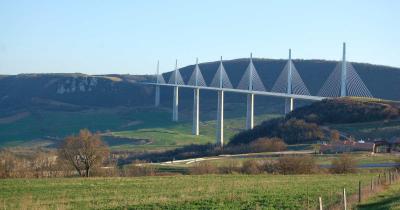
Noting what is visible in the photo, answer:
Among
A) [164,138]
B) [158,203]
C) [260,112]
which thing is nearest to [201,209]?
[158,203]

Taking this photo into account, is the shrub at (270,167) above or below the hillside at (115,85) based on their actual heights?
below

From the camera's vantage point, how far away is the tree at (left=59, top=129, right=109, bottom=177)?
133ft

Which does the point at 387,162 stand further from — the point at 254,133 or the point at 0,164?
the point at 254,133

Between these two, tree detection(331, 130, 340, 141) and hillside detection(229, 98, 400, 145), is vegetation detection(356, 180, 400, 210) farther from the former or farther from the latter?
hillside detection(229, 98, 400, 145)

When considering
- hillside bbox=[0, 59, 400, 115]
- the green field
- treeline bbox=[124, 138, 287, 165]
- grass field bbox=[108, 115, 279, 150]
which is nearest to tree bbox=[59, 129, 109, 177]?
treeline bbox=[124, 138, 287, 165]

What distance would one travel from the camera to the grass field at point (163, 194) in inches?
747

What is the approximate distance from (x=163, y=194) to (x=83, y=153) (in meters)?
18.5

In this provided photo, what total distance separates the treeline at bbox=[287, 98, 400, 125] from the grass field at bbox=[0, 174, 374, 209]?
44.8m

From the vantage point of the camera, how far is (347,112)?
74.5 metres

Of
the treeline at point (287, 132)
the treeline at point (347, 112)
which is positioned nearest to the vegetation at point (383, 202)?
the treeline at point (287, 132)

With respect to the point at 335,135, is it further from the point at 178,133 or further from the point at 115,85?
the point at 115,85

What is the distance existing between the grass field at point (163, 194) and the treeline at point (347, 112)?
147 feet

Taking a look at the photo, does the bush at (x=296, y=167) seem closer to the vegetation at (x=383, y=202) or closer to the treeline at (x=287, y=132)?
the vegetation at (x=383, y=202)

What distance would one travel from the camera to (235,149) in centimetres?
6494
